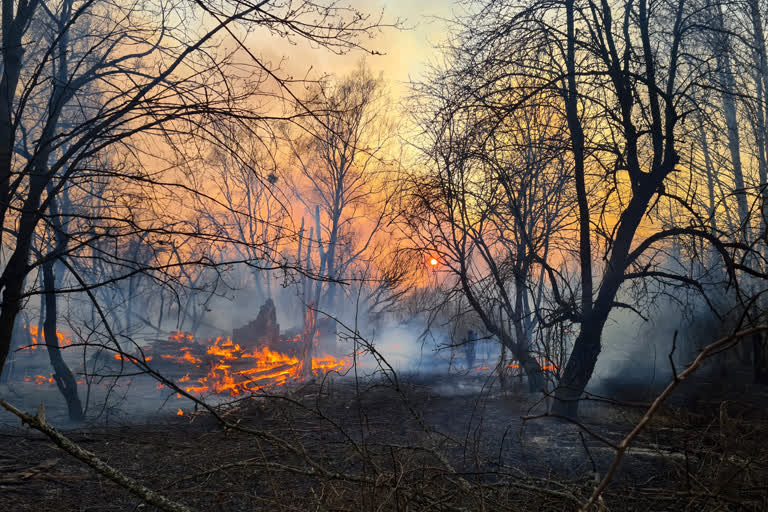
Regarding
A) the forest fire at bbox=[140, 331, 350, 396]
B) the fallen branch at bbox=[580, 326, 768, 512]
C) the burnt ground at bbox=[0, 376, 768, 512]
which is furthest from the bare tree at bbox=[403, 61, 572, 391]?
the forest fire at bbox=[140, 331, 350, 396]

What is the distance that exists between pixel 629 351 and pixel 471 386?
41.5 ft

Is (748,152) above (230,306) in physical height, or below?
above

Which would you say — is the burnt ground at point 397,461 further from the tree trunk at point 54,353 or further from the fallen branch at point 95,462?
the tree trunk at point 54,353

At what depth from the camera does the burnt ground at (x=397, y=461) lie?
2.36m

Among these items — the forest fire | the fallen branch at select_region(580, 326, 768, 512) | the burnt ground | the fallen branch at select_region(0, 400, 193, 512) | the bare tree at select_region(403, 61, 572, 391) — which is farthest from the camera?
the forest fire

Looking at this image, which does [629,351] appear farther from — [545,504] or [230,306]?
[230,306]

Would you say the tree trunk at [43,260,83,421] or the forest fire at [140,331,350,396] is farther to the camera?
the forest fire at [140,331,350,396]

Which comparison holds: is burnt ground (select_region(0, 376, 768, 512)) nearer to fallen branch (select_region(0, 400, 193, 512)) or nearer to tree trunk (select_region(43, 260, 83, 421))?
fallen branch (select_region(0, 400, 193, 512))

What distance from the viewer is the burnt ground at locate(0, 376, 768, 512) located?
7.75ft

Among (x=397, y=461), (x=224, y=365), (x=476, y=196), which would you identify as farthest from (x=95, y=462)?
(x=224, y=365)

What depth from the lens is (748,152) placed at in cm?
1528

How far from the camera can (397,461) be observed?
12.2ft

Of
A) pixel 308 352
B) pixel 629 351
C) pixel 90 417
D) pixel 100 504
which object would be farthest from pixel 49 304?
pixel 629 351

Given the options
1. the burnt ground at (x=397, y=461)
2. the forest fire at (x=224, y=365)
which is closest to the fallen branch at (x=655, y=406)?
the burnt ground at (x=397, y=461)
